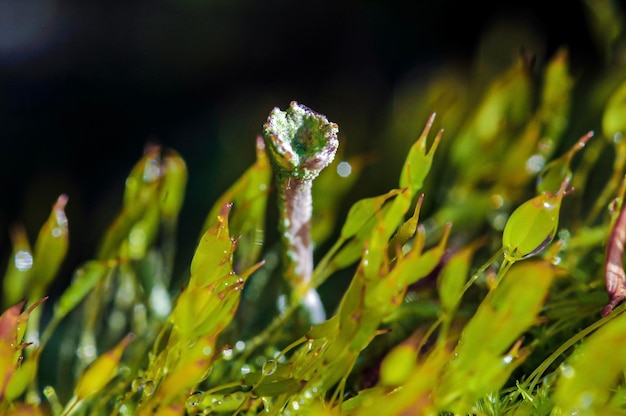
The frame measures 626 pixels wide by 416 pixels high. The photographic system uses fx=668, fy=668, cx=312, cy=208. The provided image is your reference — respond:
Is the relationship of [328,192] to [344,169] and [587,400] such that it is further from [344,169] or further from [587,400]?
[587,400]

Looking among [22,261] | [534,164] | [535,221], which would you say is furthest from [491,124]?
[22,261]

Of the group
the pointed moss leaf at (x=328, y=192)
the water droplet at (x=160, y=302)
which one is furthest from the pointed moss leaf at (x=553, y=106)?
the water droplet at (x=160, y=302)

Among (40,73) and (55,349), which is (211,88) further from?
(55,349)

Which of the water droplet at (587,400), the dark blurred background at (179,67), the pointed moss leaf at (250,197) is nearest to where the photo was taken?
the water droplet at (587,400)

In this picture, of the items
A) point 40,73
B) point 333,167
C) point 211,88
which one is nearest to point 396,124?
point 333,167

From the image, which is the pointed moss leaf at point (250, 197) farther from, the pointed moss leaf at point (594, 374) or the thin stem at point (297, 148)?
the pointed moss leaf at point (594, 374)

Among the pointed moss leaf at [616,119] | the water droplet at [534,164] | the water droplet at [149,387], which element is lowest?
the water droplet at [534,164]

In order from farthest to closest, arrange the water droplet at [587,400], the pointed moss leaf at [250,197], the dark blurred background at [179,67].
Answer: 1. the dark blurred background at [179,67]
2. the pointed moss leaf at [250,197]
3. the water droplet at [587,400]

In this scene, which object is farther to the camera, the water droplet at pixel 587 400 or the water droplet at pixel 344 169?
the water droplet at pixel 344 169
